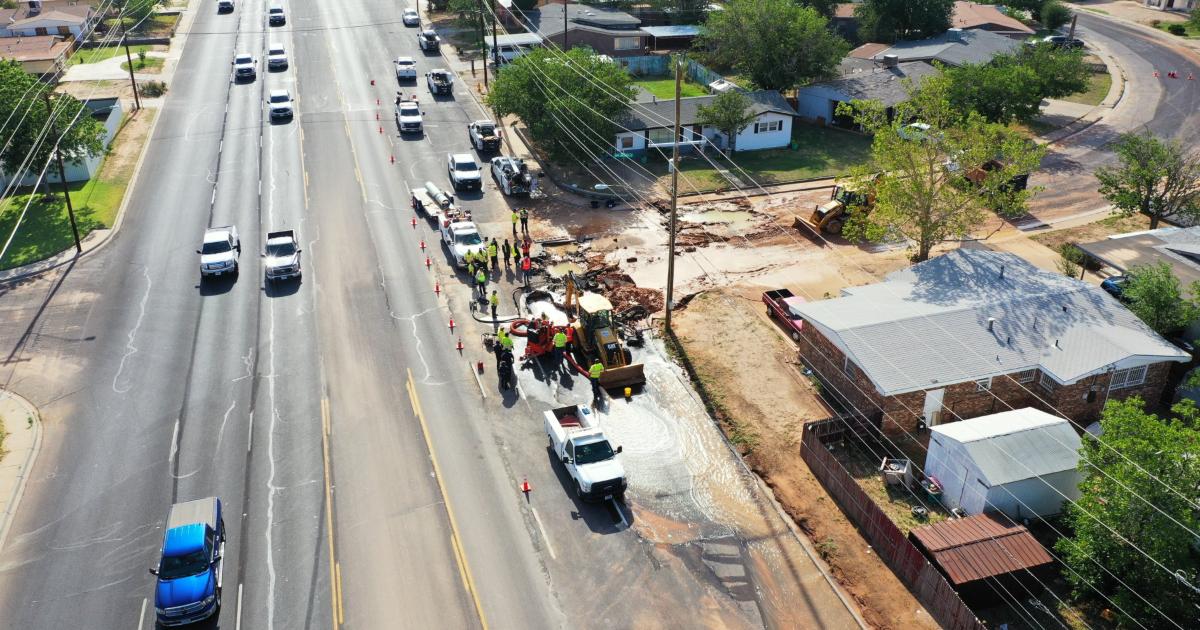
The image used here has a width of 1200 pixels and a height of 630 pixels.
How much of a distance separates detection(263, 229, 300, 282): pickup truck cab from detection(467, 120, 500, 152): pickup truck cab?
59.2ft

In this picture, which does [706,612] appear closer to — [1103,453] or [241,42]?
[1103,453]

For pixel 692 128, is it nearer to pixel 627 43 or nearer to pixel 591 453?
pixel 627 43

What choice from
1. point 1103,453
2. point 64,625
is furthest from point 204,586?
point 1103,453

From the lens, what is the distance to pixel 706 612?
24.1 metres

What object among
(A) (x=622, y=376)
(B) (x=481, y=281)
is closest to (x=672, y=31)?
(B) (x=481, y=281)

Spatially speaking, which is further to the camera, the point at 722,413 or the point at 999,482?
the point at 722,413

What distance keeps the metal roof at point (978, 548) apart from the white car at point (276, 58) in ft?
221

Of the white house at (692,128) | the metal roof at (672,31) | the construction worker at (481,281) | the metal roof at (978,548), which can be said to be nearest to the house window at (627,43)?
the metal roof at (672,31)

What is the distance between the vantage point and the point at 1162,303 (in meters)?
34.3

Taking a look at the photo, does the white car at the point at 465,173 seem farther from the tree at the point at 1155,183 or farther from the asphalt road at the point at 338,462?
the tree at the point at 1155,183

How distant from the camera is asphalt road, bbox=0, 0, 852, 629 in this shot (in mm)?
24500

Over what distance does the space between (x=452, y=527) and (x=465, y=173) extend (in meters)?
30.5

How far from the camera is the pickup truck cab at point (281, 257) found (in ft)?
138

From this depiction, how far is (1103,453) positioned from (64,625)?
94.2ft
